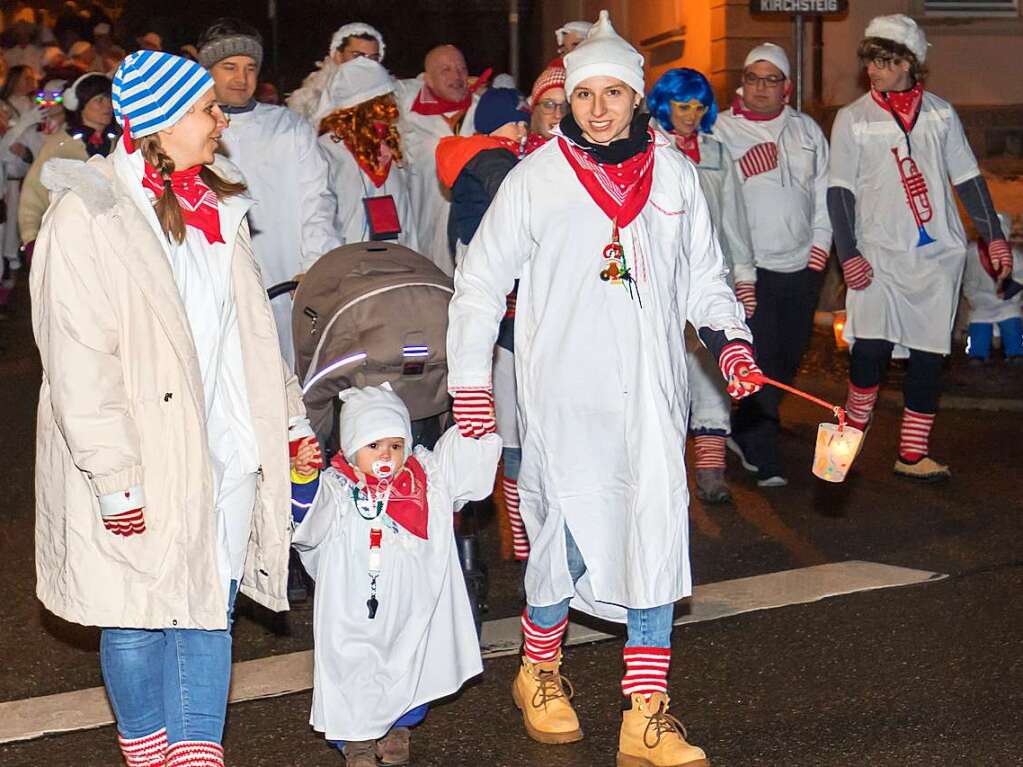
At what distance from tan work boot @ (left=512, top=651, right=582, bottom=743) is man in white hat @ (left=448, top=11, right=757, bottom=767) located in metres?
0.26

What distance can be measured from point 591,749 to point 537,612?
45cm

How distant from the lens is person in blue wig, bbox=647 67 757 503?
796 centimetres

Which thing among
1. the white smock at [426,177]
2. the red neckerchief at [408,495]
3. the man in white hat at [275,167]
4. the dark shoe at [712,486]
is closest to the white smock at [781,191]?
the dark shoe at [712,486]

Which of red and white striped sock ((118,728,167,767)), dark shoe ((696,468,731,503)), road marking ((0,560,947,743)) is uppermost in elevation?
red and white striped sock ((118,728,167,767))

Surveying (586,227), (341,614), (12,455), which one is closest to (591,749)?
(341,614)

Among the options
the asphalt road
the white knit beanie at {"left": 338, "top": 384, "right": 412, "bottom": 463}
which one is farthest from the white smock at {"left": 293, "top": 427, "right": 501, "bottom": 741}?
the asphalt road

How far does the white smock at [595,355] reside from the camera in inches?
205

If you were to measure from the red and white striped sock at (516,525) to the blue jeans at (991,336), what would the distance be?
5.63m

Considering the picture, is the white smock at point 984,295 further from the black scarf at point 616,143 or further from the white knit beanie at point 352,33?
the black scarf at point 616,143

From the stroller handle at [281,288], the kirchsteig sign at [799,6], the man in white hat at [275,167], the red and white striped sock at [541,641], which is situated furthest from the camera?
the kirchsteig sign at [799,6]

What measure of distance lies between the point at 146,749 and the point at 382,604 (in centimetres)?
86

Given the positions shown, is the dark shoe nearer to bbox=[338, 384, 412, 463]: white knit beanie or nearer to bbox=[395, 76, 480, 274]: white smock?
bbox=[395, 76, 480, 274]: white smock

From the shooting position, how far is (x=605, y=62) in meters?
5.32

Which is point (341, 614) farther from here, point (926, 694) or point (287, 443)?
point (926, 694)
